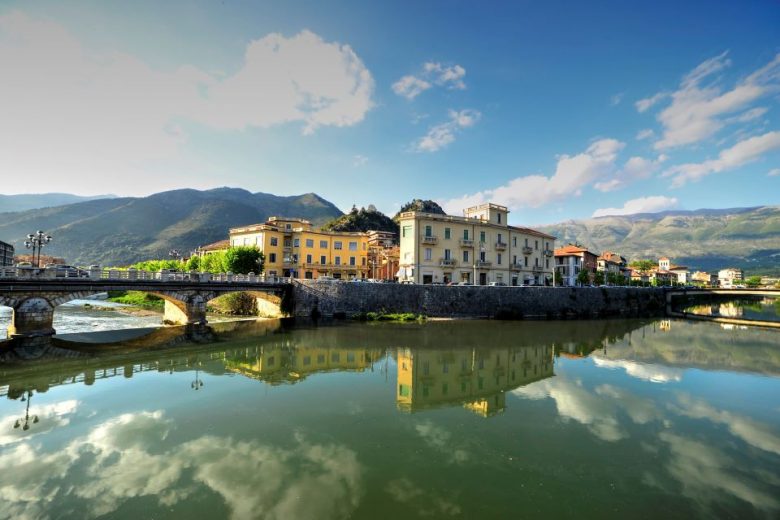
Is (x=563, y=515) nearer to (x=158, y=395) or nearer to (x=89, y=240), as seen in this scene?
(x=158, y=395)

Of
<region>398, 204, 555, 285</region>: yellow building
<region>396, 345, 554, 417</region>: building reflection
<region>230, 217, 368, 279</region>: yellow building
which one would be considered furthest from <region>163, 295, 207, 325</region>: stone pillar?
<region>398, 204, 555, 285</region>: yellow building

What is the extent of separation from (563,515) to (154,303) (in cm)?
6472

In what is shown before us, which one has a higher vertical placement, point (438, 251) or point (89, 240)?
point (89, 240)

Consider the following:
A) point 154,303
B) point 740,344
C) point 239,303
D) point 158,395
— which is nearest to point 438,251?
point 239,303

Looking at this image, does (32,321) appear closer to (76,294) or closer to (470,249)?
(76,294)

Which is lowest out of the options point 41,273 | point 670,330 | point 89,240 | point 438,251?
point 670,330

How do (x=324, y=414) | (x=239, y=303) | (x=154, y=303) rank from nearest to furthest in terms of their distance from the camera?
(x=324, y=414)
(x=239, y=303)
(x=154, y=303)

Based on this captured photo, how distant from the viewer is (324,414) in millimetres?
13094

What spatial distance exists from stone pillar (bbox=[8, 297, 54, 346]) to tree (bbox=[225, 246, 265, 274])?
2302 cm

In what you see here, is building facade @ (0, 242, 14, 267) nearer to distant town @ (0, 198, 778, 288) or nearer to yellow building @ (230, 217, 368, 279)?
distant town @ (0, 198, 778, 288)

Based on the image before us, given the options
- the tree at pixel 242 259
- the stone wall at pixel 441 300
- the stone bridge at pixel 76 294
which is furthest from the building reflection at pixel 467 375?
the tree at pixel 242 259

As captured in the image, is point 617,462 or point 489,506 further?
point 617,462

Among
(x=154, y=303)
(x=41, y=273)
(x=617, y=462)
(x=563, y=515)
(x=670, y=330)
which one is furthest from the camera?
(x=154, y=303)

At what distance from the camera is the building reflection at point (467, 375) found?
14812 millimetres
